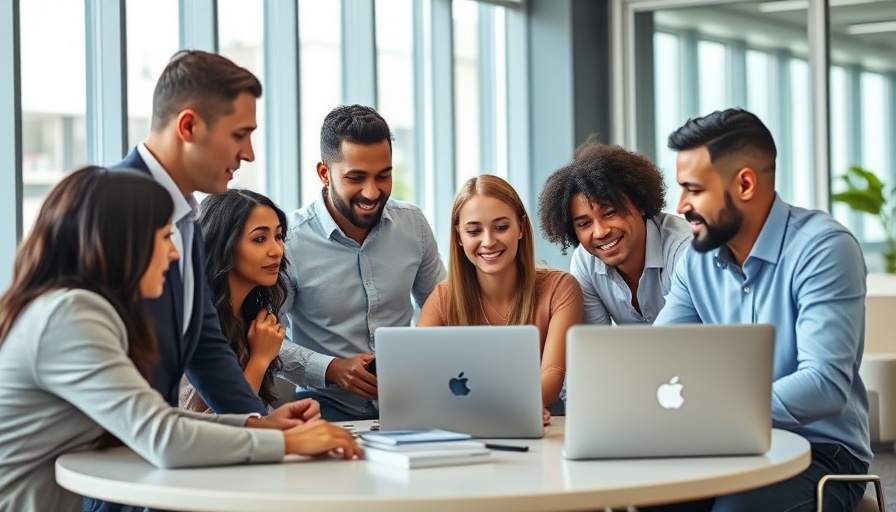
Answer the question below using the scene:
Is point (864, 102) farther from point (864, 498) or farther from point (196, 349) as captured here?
point (196, 349)

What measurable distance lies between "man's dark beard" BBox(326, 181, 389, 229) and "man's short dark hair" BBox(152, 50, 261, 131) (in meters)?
1.17

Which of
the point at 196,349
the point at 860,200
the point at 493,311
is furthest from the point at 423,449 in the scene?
the point at 860,200

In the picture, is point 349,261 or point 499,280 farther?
point 349,261

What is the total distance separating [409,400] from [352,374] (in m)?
1.09

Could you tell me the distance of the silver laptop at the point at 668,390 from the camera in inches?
83.3

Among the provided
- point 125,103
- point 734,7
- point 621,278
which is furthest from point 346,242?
point 734,7

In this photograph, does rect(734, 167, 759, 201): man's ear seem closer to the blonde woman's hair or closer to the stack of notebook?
the blonde woman's hair

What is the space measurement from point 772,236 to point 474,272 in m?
0.97

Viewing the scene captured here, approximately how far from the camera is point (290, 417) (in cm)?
258

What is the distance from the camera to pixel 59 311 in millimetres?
2121

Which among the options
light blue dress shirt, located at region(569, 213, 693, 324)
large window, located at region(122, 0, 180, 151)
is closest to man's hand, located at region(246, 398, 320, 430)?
light blue dress shirt, located at region(569, 213, 693, 324)

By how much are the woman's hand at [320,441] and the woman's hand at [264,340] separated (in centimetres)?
120

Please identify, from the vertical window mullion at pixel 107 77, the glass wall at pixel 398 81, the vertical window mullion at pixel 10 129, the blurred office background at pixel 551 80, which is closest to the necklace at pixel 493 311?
the vertical window mullion at pixel 10 129

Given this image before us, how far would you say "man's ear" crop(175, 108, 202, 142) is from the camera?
8.71 ft
